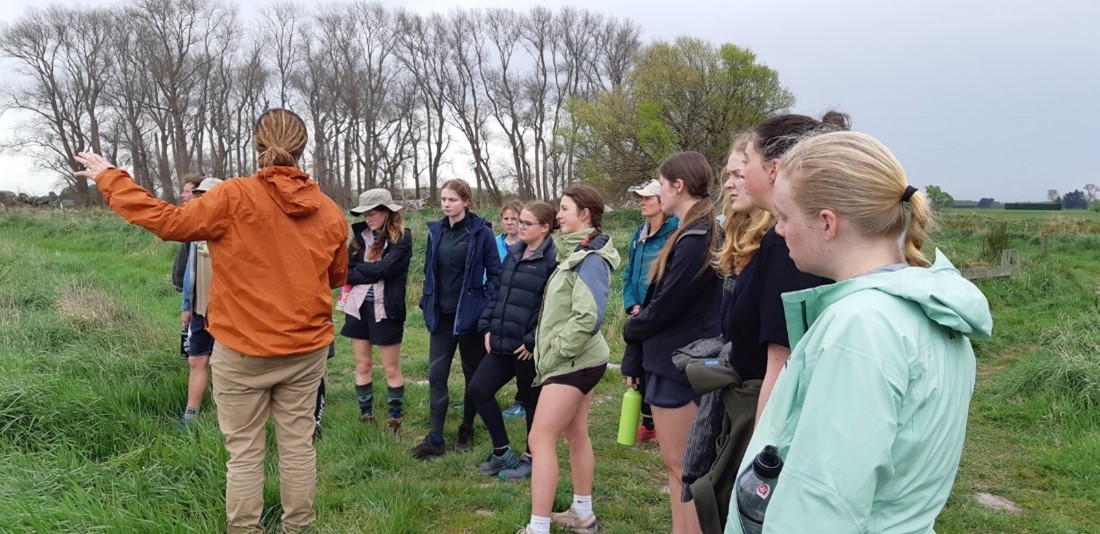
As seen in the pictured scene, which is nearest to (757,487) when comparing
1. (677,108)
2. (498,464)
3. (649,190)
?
(649,190)

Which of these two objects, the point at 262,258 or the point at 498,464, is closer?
the point at 262,258

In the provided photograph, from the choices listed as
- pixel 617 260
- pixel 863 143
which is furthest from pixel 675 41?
pixel 863 143

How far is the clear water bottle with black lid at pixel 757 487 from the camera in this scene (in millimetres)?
1480

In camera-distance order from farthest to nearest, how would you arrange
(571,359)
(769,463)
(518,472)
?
(518,472)
(571,359)
(769,463)

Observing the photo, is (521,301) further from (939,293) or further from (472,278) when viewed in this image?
(939,293)

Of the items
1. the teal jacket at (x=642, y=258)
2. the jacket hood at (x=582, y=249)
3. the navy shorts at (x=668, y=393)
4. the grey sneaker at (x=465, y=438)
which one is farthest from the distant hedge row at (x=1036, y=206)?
the navy shorts at (x=668, y=393)

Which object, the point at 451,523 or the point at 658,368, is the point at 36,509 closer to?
the point at 451,523

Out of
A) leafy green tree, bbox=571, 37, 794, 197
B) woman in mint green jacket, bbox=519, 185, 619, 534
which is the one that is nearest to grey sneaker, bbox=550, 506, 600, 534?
woman in mint green jacket, bbox=519, 185, 619, 534

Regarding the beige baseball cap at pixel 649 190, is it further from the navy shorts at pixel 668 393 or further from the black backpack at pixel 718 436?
the black backpack at pixel 718 436

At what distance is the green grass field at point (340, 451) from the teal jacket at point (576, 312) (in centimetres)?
92

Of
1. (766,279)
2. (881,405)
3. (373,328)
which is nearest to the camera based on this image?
(881,405)

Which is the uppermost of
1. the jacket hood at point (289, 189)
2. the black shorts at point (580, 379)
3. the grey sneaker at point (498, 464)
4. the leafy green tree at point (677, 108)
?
the leafy green tree at point (677, 108)

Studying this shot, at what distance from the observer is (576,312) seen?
12.1 feet

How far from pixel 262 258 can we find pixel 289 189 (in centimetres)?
33
